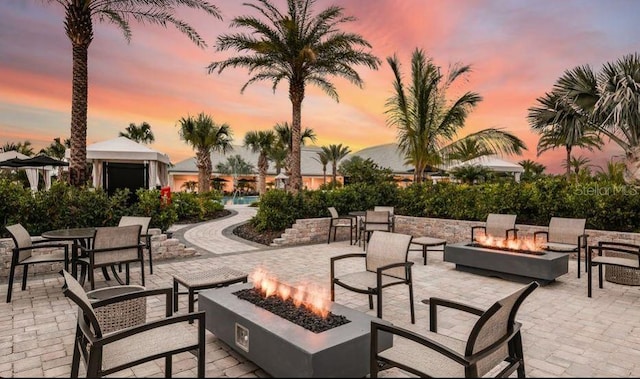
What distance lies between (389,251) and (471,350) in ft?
7.88

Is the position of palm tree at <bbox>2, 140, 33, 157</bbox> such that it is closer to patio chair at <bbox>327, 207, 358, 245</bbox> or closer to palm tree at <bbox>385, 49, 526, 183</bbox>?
patio chair at <bbox>327, 207, 358, 245</bbox>

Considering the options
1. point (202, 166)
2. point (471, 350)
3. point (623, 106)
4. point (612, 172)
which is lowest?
point (471, 350)

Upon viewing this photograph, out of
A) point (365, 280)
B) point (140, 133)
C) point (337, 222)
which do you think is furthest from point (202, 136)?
point (365, 280)

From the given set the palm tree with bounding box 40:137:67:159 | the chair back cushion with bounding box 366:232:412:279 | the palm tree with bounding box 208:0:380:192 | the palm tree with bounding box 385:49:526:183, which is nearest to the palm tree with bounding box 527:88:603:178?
the palm tree with bounding box 385:49:526:183

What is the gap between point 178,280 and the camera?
3.91m

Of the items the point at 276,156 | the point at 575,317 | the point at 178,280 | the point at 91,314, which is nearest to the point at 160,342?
the point at 91,314

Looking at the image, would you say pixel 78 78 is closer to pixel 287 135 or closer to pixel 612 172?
pixel 612 172

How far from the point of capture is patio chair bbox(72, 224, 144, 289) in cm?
471

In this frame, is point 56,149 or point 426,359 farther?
point 56,149

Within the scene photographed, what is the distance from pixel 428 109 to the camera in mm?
12758

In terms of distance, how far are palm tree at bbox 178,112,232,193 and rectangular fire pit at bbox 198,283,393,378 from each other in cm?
2067

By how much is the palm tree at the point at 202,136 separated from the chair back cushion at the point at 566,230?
65.0 feet

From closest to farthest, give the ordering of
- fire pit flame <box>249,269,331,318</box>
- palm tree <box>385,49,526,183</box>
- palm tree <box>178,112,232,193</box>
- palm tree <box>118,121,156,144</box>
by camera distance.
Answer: fire pit flame <box>249,269,331,318</box> → palm tree <box>385,49,526,183</box> → palm tree <box>178,112,232,193</box> → palm tree <box>118,121,156,144</box>

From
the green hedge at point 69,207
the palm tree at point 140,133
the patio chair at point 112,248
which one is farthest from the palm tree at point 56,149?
the patio chair at point 112,248
